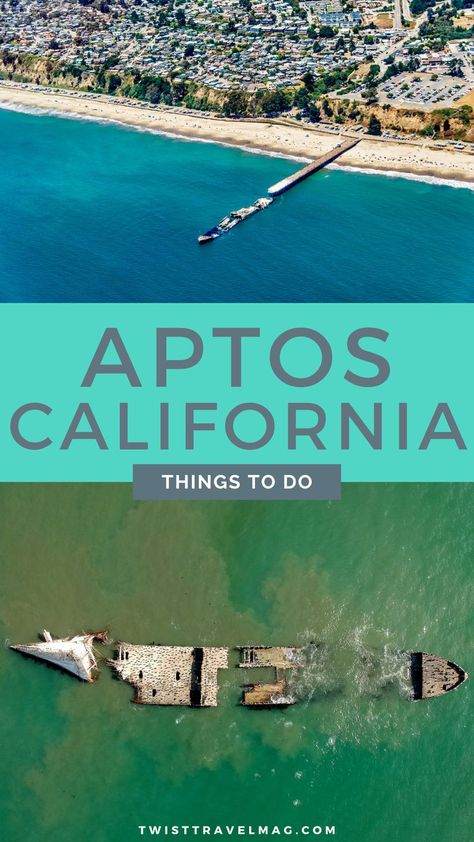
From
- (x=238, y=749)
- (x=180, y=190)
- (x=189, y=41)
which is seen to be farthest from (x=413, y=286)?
(x=189, y=41)

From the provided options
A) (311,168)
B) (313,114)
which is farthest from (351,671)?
(313,114)

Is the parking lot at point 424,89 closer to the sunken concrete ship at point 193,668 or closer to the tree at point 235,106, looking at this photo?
the tree at point 235,106

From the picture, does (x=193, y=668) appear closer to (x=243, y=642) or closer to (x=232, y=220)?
(x=243, y=642)

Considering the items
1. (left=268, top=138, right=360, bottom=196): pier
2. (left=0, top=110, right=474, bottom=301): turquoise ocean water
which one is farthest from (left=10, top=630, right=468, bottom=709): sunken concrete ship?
(left=268, top=138, right=360, bottom=196): pier

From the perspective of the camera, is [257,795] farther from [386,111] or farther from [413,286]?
[386,111]

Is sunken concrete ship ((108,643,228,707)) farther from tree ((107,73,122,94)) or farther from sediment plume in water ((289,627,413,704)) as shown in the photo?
tree ((107,73,122,94))

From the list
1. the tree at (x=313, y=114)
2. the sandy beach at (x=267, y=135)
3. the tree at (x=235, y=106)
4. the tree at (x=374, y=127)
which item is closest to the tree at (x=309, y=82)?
the tree at (x=313, y=114)
